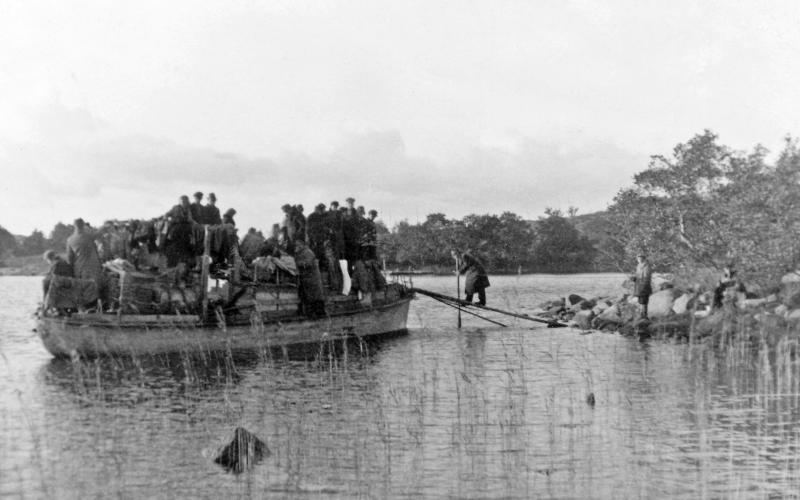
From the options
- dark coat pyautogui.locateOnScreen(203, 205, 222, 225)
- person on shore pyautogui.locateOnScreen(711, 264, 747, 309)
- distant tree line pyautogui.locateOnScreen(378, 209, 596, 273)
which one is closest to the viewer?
dark coat pyautogui.locateOnScreen(203, 205, 222, 225)

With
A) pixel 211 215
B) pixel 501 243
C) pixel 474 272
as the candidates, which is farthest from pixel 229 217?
pixel 501 243

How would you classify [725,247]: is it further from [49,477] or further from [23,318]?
[23,318]

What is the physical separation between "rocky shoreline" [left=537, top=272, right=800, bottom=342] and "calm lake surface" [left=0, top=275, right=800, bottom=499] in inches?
77.3

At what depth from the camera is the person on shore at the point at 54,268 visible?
18.2m

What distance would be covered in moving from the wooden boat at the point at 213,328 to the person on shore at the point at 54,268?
76 centimetres

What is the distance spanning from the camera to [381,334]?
25.8m

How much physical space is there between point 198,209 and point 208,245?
7.27 feet

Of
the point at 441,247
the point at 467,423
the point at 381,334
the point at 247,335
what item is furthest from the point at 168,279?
the point at 441,247

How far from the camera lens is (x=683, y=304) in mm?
25953

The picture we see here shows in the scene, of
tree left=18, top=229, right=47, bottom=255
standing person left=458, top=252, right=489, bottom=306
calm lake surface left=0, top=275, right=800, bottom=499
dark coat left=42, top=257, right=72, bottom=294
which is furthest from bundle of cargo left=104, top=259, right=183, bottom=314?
tree left=18, top=229, right=47, bottom=255

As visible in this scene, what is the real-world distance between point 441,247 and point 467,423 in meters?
105

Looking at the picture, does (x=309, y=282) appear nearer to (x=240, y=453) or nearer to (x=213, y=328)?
(x=213, y=328)

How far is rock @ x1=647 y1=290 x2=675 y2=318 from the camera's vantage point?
2686 centimetres

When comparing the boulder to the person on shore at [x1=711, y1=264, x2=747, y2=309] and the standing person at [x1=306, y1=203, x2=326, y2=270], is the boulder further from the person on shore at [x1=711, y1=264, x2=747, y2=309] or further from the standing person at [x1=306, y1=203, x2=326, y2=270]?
the standing person at [x1=306, y1=203, x2=326, y2=270]
